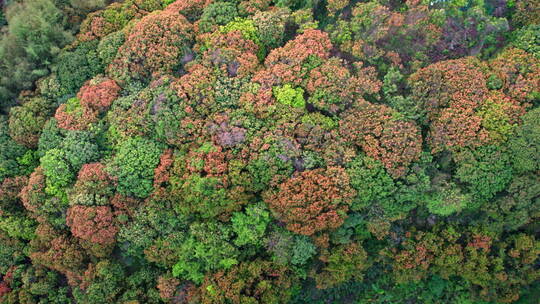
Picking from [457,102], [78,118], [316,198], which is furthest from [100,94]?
[457,102]

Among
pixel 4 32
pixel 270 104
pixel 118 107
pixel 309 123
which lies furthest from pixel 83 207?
pixel 4 32

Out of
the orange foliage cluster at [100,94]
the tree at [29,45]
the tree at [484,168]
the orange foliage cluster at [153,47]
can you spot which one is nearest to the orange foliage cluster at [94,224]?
the orange foliage cluster at [100,94]

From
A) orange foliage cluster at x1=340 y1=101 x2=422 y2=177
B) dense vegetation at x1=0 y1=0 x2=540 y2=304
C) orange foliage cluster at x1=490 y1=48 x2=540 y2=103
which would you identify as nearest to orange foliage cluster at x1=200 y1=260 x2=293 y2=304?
dense vegetation at x1=0 y1=0 x2=540 y2=304

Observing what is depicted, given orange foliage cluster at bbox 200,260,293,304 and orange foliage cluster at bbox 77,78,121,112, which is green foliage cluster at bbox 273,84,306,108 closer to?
orange foliage cluster at bbox 200,260,293,304

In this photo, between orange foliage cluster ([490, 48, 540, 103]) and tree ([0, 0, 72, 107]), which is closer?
orange foliage cluster ([490, 48, 540, 103])

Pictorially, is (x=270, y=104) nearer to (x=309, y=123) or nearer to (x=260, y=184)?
(x=309, y=123)

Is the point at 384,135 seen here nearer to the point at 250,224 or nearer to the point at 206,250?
the point at 250,224

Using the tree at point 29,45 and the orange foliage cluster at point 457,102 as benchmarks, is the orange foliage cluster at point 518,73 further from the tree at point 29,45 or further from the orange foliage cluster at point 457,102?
the tree at point 29,45
